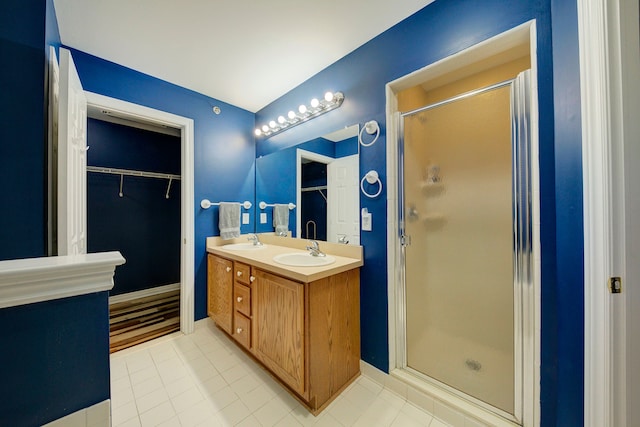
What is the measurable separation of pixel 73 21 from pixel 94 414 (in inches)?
85.4

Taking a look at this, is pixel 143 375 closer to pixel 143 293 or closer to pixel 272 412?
pixel 272 412

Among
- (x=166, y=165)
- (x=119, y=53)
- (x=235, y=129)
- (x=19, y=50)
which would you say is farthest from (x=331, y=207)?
(x=166, y=165)

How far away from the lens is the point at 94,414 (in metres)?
0.57

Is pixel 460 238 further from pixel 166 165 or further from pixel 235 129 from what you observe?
pixel 166 165

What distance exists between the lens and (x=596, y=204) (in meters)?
0.77

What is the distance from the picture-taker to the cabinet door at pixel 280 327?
1.28 meters

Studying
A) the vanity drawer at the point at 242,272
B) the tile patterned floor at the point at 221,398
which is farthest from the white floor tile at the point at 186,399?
the vanity drawer at the point at 242,272

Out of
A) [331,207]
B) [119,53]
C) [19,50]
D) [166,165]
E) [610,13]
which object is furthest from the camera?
[166,165]

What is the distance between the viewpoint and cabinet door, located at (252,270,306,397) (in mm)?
1280

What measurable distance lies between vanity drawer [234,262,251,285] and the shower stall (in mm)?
1100

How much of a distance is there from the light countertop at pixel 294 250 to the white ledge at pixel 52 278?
0.83 meters

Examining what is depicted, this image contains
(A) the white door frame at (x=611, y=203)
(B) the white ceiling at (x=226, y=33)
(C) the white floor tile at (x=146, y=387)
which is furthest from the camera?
(C) the white floor tile at (x=146, y=387)

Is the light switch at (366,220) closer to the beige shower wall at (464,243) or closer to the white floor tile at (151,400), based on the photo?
the beige shower wall at (464,243)

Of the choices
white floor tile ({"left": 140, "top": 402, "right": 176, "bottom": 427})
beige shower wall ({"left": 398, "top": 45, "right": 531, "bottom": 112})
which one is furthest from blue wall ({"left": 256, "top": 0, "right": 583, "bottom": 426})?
white floor tile ({"left": 140, "top": 402, "right": 176, "bottom": 427})
